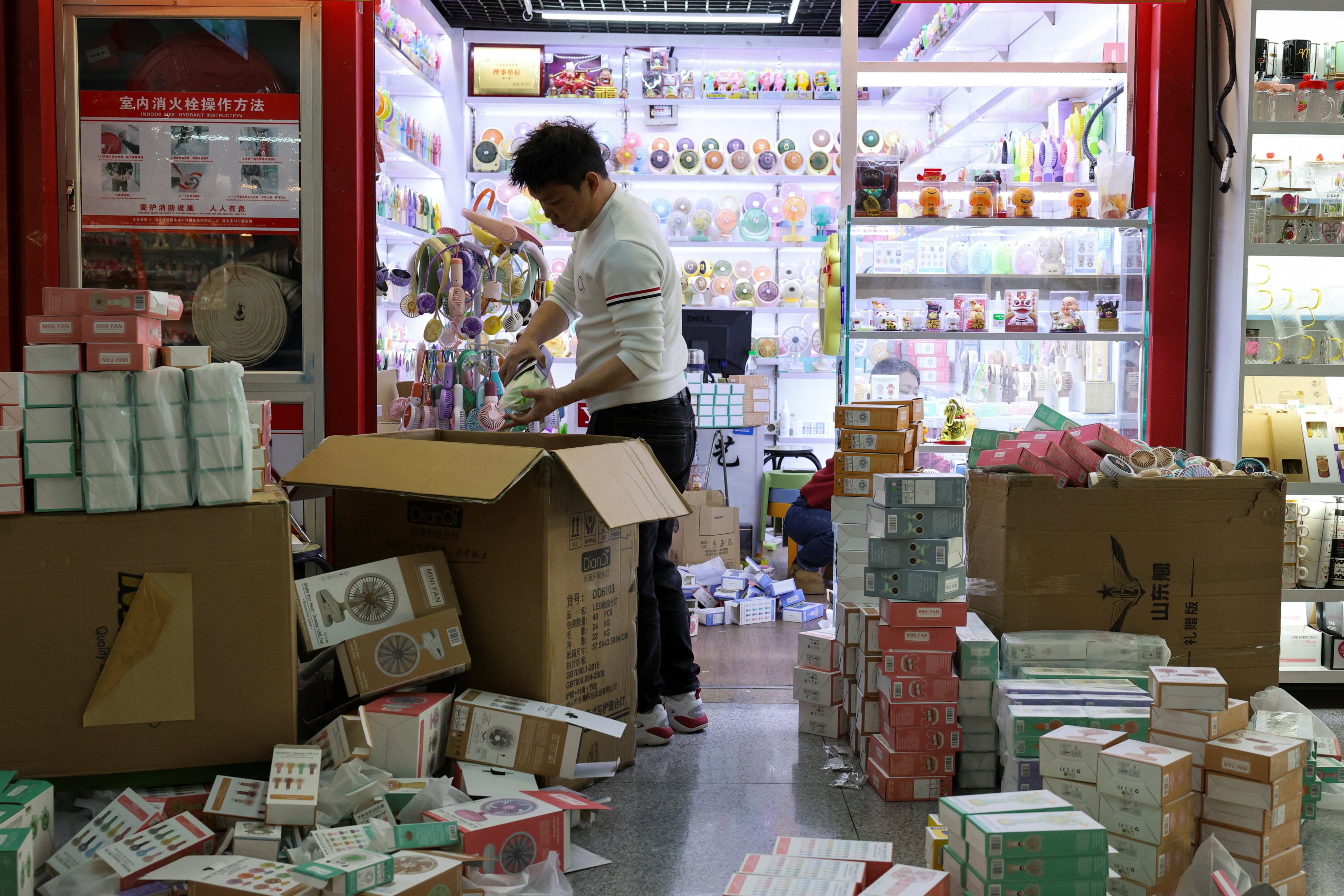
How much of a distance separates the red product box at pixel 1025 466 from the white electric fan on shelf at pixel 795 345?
165 inches

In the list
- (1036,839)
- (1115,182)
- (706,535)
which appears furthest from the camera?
(706,535)

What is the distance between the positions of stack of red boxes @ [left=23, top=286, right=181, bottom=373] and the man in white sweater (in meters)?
0.97

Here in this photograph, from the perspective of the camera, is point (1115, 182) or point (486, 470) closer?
point (486, 470)

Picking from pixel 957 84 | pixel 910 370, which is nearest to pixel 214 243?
pixel 910 370

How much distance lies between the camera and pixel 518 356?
2865mm

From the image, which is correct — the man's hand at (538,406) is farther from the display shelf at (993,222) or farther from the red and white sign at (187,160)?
the display shelf at (993,222)

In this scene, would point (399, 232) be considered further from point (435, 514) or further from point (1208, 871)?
point (1208, 871)

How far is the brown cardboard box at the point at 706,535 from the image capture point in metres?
5.22

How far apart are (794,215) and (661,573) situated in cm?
438

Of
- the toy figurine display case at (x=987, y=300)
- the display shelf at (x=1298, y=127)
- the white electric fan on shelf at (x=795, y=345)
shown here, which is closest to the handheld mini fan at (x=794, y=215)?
the white electric fan on shelf at (x=795, y=345)

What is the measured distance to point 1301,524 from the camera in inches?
134

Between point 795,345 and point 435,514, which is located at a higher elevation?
point 795,345

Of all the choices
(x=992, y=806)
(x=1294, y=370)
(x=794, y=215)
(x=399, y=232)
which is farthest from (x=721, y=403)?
(x=992, y=806)

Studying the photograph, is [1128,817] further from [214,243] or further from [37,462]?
[214,243]
